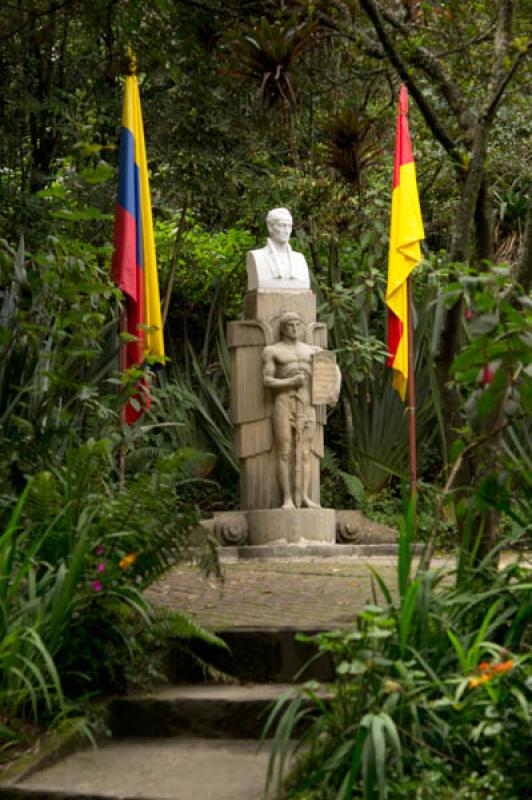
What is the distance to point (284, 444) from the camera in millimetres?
10945

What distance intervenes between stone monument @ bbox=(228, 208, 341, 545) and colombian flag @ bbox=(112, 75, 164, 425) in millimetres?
808

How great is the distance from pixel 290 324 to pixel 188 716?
628 centimetres

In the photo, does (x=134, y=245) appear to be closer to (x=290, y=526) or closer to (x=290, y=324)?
(x=290, y=324)

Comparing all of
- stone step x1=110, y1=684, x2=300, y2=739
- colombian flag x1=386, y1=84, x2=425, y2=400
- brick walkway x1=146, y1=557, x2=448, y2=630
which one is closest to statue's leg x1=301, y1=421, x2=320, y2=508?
colombian flag x1=386, y1=84, x2=425, y2=400

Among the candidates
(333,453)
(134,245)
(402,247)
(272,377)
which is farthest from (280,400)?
(333,453)

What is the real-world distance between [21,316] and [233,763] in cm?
232

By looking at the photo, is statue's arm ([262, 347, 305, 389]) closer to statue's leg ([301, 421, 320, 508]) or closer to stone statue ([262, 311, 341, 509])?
stone statue ([262, 311, 341, 509])

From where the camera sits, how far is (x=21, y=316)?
225 inches

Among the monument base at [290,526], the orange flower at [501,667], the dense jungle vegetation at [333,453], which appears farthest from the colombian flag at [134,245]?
the orange flower at [501,667]

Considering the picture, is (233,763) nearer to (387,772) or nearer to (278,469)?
(387,772)

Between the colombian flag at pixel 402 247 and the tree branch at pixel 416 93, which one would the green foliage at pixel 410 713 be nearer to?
the tree branch at pixel 416 93

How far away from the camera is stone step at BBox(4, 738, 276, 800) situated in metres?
4.02

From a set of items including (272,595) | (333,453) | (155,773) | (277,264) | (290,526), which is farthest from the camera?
(333,453)

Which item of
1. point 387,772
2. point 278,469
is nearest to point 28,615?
point 387,772
